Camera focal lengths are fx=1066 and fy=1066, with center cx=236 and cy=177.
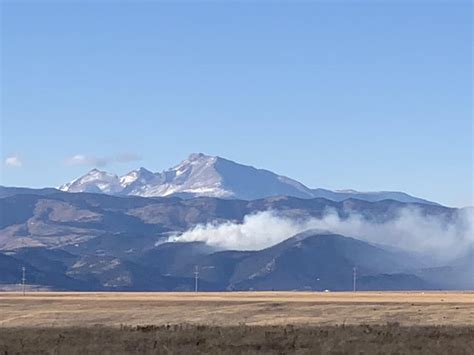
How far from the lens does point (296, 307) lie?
12400cm

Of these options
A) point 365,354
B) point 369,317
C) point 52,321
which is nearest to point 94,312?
point 52,321

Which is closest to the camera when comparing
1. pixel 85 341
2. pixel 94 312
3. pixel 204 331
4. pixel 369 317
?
pixel 85 341

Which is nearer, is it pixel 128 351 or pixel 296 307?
pixel 128 351

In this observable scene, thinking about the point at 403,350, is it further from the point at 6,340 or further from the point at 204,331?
the point at 6,340

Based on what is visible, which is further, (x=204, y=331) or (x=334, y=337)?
(x=204, y=331)

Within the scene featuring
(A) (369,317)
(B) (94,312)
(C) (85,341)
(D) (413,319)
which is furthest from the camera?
(B) (94,312)

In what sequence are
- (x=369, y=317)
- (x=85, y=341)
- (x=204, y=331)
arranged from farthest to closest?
(x=369, y=317) < (x=204, y=331) < (x=85, y=341)

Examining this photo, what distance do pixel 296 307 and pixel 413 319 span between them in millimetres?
32371

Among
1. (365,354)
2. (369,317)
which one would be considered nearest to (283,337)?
(365,354)

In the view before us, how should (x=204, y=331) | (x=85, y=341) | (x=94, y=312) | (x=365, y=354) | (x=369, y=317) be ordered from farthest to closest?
(x=94, y=312)
(x=369, y=317)
(x=204, y=331)
(x=85, y=341)
(x=365, y=354)

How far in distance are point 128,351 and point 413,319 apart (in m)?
52.4

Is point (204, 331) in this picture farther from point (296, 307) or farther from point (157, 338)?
point (296, 307)

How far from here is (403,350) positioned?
43688 millimetres

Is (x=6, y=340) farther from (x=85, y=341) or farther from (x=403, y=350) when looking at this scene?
(x=403, y=350)
